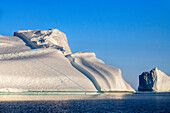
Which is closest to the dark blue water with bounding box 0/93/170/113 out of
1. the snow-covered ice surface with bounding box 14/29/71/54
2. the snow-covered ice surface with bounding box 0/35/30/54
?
the snow-covered ice surface with bounding box 0/35/30/54

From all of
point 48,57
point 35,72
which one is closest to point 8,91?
point 35,72

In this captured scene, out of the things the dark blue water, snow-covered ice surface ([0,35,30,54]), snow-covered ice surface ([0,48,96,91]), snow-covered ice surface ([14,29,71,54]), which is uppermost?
snow-covered ice surface ([14,29,71,54])

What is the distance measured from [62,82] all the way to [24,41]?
3683 centimetres

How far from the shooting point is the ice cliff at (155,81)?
5713 inches

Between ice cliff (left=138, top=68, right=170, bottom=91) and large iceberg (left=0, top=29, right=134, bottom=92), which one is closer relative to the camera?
large iceberg (left=0, top=29, right=134, bottom=92)

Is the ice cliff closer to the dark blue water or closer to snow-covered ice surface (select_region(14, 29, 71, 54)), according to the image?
snow-covered ice surface (select_region(14, 29, 71, 54))

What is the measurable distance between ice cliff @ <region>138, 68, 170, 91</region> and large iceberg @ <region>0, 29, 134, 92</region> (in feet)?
173

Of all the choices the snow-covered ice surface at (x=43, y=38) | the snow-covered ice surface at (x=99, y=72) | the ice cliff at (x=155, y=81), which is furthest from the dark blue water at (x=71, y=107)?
the ice cliff at (x=155, y=81)

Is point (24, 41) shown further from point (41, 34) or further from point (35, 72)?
point (35, 72)

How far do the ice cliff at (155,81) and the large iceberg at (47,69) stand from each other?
52847 mm

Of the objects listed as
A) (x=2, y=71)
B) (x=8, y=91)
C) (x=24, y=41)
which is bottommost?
(x=8, y=91)

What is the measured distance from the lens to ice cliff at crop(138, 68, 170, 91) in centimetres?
14511

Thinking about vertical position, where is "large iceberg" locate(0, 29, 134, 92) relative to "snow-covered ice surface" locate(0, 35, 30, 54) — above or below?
below

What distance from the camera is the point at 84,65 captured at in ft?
292
